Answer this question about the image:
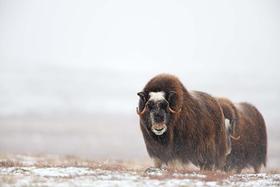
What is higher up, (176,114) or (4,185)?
(176,114)

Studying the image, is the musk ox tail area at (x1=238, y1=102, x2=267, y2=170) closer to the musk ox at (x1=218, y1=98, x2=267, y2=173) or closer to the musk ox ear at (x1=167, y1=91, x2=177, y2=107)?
the musk ox at (x1=218, y1=98, x2=267, y2=173)

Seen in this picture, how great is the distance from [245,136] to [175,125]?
12.7 ft

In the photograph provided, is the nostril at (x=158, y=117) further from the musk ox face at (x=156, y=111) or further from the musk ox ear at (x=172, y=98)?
the musk ox ear at (x=172, y=98)

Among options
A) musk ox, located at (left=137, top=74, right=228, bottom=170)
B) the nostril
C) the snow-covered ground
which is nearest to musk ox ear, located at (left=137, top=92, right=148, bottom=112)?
musk ox, located at (left=137, top=74, right=228, bottom=170)

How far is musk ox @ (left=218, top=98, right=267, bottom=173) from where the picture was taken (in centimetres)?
1529

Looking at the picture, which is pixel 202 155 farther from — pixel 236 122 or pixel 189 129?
pixel 236 122

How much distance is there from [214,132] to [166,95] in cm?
164

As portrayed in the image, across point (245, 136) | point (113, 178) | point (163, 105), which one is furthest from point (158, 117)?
point (245, 136)

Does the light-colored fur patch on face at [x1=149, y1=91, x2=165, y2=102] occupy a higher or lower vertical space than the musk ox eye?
higher

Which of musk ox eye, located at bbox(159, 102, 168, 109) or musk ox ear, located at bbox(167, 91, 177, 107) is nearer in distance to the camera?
musk ox eye, located at bbox(159, 102, 168, 109)

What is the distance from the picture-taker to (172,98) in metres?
12.5

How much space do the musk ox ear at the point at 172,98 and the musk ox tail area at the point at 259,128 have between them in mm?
4404

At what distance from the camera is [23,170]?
36.2 feet

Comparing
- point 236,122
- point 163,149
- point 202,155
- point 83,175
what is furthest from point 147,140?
point 236,122
